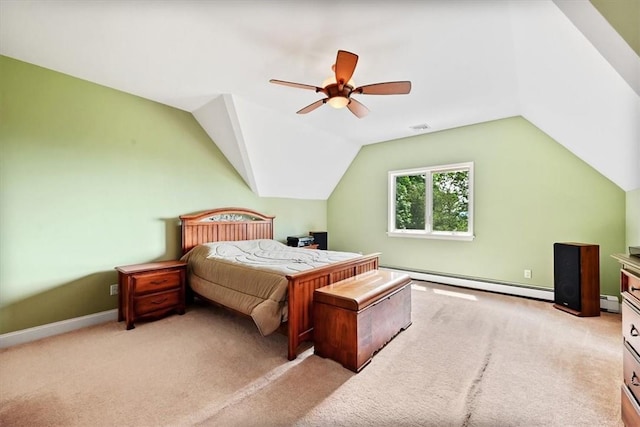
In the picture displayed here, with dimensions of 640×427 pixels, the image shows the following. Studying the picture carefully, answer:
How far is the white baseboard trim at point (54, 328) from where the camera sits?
244cm

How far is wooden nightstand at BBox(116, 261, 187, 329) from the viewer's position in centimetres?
280

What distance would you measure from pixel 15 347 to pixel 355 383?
3.07 m

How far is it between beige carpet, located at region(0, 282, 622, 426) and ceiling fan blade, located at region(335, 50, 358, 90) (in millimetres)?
2340

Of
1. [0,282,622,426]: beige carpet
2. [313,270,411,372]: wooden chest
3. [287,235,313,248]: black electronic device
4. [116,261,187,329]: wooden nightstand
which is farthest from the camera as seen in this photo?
[287,235,313,248]: black electronic device

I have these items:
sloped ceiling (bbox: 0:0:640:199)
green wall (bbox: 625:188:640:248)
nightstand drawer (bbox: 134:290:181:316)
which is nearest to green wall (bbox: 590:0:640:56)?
sloped ceiling (bbox: 0:0:640:199)

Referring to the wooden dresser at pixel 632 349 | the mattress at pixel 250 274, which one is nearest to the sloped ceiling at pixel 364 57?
the wooden dresser at pixel 632 349

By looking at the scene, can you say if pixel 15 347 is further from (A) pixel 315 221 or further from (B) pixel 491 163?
(B) pixel 491 163

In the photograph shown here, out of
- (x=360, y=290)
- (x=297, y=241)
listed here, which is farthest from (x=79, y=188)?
(x=360, y=290)

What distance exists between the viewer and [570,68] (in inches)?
84.0

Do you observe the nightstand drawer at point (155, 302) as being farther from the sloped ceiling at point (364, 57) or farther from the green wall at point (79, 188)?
the sloped ceiling at point (364, 57)

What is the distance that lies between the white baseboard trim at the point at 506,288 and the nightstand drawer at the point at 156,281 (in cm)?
383

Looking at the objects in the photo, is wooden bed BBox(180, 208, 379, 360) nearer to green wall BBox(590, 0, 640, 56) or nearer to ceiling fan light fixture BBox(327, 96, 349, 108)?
ceiling fan light fixture BBox(327, 96, 349, 108)

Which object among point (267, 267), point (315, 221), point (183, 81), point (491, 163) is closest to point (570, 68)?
point (491, 163)

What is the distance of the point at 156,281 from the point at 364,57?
3188mm
